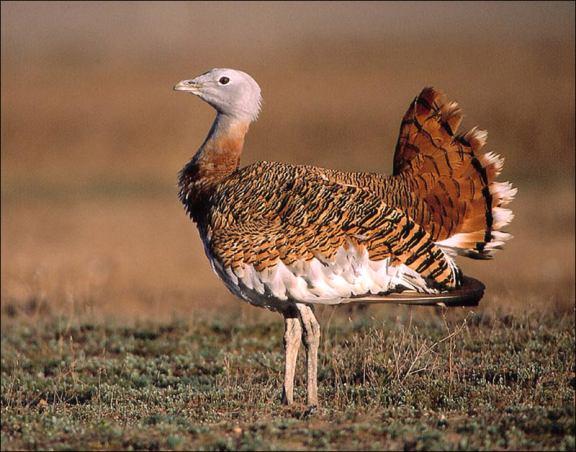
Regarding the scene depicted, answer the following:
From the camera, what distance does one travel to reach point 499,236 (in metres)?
5.91

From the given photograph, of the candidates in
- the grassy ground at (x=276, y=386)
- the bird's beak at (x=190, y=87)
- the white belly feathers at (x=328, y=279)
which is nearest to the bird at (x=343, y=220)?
the white belly feathers at (x=328, y=279)

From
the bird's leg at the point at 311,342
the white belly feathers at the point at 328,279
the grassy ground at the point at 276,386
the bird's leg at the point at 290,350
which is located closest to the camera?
the grassy ground at the point at 276,386

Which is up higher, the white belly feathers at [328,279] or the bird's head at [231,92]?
the bird's head at [231,92]

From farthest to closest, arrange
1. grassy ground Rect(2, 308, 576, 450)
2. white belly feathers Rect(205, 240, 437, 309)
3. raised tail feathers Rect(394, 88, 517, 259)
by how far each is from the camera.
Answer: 1. raised tail feathers Rect(394, 88, 517, 259)
2. white belly feathers Rect(205, 240, 437, 309)
3. grassy ground Rect(2, 308, 576, 450)

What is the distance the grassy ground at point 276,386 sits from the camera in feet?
A: 15.6

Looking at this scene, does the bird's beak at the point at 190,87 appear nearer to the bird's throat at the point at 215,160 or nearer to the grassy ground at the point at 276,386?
the bird's throat at the point at 215,160

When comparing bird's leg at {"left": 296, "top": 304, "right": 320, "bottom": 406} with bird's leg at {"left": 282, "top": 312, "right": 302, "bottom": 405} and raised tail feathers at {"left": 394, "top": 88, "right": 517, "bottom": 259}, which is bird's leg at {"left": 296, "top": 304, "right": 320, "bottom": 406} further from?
raised tail feathers at {"left": 394, "top": 88, "right": 517, "bottom": 259}

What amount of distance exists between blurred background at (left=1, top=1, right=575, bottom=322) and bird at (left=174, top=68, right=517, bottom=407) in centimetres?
210

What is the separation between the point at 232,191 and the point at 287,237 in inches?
22.1

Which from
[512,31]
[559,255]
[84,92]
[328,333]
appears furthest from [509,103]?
[512,31]

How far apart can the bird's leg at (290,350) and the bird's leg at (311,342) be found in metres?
0.14

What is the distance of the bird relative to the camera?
546cm

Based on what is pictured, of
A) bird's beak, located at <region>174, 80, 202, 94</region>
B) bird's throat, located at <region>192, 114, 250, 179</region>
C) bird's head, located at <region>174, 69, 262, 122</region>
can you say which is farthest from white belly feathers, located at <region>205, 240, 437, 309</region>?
bird's beak, located at <region>174, 80, 202, 94</region>

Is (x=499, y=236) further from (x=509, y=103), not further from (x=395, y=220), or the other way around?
(x=509, y=103)
